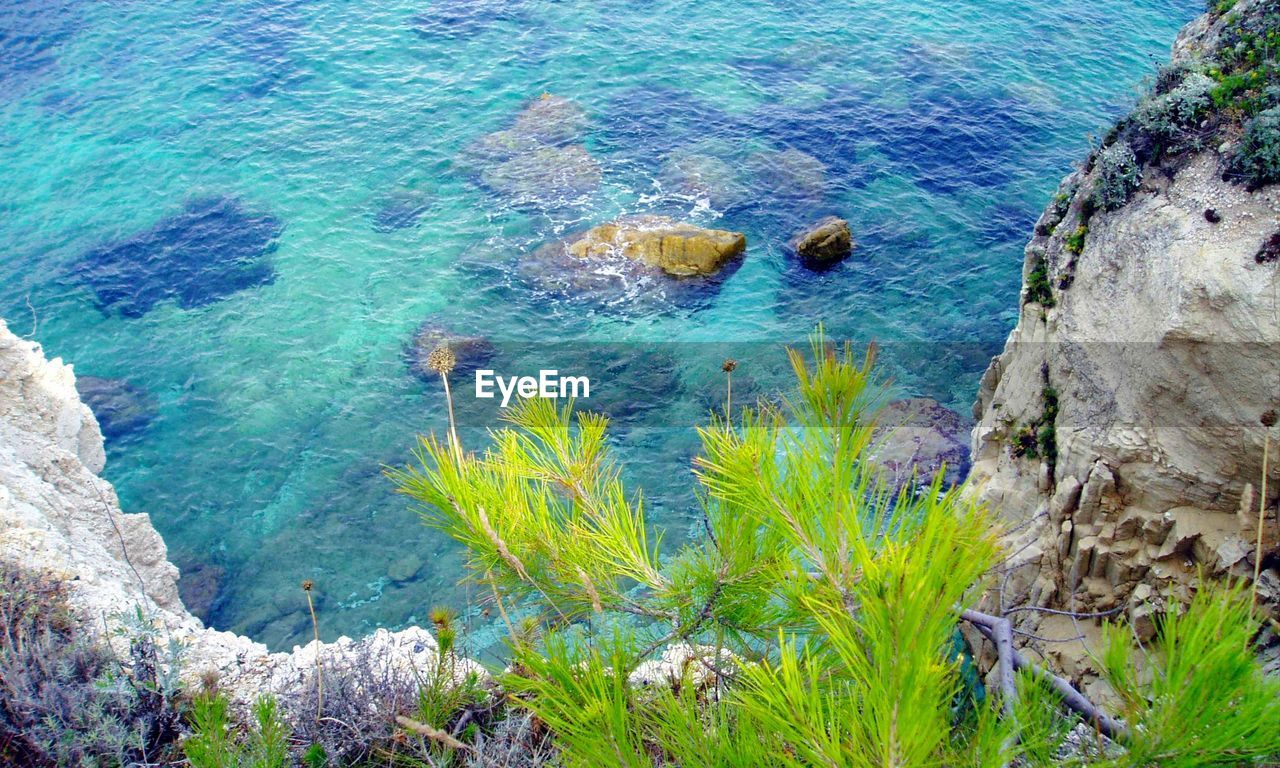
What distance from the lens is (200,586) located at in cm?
1495

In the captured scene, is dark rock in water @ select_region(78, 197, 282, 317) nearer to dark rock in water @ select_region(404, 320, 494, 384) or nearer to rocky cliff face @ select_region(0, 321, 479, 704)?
dark rock in water @ select_region(404, 320, 494, 384)

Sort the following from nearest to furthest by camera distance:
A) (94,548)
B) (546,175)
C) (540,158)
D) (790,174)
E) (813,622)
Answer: (813,622) → (94,548) → (790,174) → (546,175) → (540,158)

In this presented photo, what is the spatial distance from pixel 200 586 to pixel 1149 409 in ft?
46.4

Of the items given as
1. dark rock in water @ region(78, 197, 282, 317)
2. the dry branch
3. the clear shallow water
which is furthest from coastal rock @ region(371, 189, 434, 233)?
the dry branch

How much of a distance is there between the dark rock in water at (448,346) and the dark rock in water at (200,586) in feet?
18.4

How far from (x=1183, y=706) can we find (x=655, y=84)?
1052 inches

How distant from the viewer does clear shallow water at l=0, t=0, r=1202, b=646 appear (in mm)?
17062

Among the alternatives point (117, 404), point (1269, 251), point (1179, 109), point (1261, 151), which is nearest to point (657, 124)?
point (117, 404)

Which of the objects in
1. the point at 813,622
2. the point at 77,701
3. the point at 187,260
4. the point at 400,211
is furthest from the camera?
the point at 400,211

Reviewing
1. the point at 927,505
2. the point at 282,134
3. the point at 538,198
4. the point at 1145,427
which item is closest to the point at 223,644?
the point at 927,505

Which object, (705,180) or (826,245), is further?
(705,180)

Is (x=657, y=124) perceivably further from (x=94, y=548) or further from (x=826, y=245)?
(x=94, y=548)

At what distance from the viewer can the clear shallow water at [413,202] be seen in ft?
56.0

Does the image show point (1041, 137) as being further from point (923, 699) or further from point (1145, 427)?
point (923, 699)
